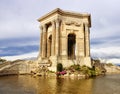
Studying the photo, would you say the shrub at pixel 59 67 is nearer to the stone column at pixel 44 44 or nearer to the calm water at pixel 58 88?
the stone column at pixel 44 44

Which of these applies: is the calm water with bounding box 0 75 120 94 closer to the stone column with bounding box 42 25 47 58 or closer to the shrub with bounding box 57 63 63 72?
the shrub with bounding box 57 63 63 72

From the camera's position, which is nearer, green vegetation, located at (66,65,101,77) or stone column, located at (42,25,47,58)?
green vegetation, located at (66,65,101,77)

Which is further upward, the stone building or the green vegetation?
the stone building

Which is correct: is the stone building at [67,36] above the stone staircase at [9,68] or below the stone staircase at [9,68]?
above

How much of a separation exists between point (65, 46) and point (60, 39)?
2.00 meters

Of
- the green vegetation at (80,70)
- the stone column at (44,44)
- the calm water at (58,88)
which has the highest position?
the stone column at (44,44)

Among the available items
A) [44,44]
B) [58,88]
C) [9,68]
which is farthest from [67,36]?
[58,88]

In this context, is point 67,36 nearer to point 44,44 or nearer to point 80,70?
point 44,44

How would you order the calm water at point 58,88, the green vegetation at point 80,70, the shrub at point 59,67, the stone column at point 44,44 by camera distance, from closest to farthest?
the calm water at point 58,88 → the green vegetation at point 80,70 → the shrub at point 59,67 → the stone column at point 44,44

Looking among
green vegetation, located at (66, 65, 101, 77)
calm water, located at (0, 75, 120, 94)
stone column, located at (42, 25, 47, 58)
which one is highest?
stone column, located at (42, 25, 47, 58)

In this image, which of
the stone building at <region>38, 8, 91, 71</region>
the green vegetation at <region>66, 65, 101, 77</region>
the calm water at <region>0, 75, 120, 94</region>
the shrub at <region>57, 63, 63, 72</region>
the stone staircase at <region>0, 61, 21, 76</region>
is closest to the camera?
the calm water at <region>0, 75, 120, 94</region>

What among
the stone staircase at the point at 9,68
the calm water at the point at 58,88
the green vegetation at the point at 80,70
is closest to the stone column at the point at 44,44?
the stone staircase at the point at 9,68

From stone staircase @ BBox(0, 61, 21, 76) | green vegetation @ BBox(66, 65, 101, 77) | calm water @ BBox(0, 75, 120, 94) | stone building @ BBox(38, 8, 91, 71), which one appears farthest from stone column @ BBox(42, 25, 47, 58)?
calm water @ BBox(0, 75, 120, 94)

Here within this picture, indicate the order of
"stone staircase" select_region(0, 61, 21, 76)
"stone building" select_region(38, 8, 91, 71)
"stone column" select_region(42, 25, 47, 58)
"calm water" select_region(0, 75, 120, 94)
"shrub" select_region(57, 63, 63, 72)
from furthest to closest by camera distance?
1. "stone column" select_region(42, 25, 47, 58)
2. "stone building" select_region(38, 8, 91, 71)
3. "shrub" select_region(57, 63, 63, 72)
4. "stone staircase" select_region(0, 61, 21, 76)
5. "calm water" select_region(0, 75, 120, 94)
